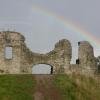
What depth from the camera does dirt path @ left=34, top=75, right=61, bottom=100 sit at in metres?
23.4

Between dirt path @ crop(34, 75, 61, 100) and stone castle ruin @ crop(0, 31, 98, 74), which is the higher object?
stone castle ruin @ crop(0, 31, 98, 74)

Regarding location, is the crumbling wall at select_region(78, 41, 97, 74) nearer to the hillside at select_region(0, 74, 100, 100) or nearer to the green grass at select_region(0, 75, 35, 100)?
the hillside at select_region(0, 74, 100, 100)

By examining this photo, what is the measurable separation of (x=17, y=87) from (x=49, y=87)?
85.5 inches

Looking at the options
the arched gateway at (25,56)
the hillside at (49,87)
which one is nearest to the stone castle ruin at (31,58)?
the arched gateway at (25,56)

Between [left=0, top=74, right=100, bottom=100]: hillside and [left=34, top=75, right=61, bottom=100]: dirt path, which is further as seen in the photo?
[left=0, top=74, right=100, bottom=100]: hillside

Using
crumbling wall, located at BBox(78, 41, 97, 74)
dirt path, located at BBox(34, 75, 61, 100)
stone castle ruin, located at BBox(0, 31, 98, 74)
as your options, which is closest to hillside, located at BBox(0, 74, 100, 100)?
dirt path, located at BBox(34, 75, 61, 100)

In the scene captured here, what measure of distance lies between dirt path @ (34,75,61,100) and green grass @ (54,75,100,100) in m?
0.39

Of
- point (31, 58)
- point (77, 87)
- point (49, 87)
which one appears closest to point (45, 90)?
point (49, 87)

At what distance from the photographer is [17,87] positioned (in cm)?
2492

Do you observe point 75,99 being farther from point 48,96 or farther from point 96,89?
point 96,89

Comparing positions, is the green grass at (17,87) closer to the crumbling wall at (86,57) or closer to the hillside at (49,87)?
the hillside at (49,87)

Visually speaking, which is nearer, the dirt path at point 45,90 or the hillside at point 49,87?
the dirt path at point 45,90

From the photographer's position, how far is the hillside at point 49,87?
23578mm

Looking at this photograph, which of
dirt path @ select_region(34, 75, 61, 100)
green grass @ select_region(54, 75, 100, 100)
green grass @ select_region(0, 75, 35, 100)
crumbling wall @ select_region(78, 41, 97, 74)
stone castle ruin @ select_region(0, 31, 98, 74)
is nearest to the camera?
green grass @ select_region(0, 75, 35, 100)
